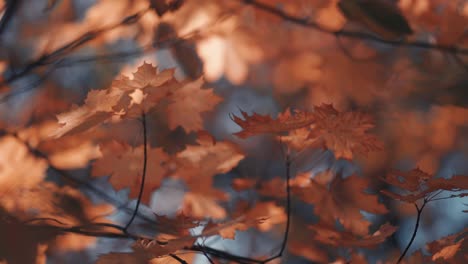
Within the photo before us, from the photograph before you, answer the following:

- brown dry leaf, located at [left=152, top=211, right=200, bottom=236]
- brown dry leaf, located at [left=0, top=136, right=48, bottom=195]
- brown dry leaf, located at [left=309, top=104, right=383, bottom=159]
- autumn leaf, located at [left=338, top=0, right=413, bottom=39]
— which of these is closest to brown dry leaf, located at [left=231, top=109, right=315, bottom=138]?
brown dry leaf, located at [left=309, top=104, right=383, bottom=159]

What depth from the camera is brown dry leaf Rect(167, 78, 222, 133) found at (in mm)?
606

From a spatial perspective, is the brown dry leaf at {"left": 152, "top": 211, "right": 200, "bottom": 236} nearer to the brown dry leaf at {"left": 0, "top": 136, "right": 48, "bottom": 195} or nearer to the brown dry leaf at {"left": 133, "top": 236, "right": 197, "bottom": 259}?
the brown dry leaf at {"left": 133, "top": 236, "right": 197, "bottom": 259}

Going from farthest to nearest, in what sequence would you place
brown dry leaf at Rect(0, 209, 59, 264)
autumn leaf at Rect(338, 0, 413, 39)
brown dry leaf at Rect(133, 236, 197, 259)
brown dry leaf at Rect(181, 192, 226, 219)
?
brown dry leaf at Rect(181, 192, 226, 219) < autumn leaf at Rect(338, 0, 413, 39) < brown dry leaf at Rect(0, 209, 59, 264) < brown dry leaf at Rect(133, 236, 197, 259)

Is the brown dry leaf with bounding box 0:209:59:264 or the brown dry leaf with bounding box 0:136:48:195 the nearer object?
the brown dry leaf with bounding box 0:209:59:264

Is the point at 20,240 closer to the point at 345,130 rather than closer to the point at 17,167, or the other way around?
the point at 17,167

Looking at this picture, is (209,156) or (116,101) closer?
(116,101)

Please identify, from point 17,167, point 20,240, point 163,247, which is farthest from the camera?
point 17,167

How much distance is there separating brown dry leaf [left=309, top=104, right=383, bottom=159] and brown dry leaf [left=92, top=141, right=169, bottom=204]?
0.76 feet

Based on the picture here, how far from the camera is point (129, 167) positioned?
0.68m

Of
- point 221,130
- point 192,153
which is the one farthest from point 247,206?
point 221,130

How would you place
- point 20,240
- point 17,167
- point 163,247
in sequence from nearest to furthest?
point 163,247 < point 20,240 < point 17,167

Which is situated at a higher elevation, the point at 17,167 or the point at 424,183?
the point at 424,183

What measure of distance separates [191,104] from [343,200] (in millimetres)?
262

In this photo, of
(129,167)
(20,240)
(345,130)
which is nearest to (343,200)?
(345,130)
